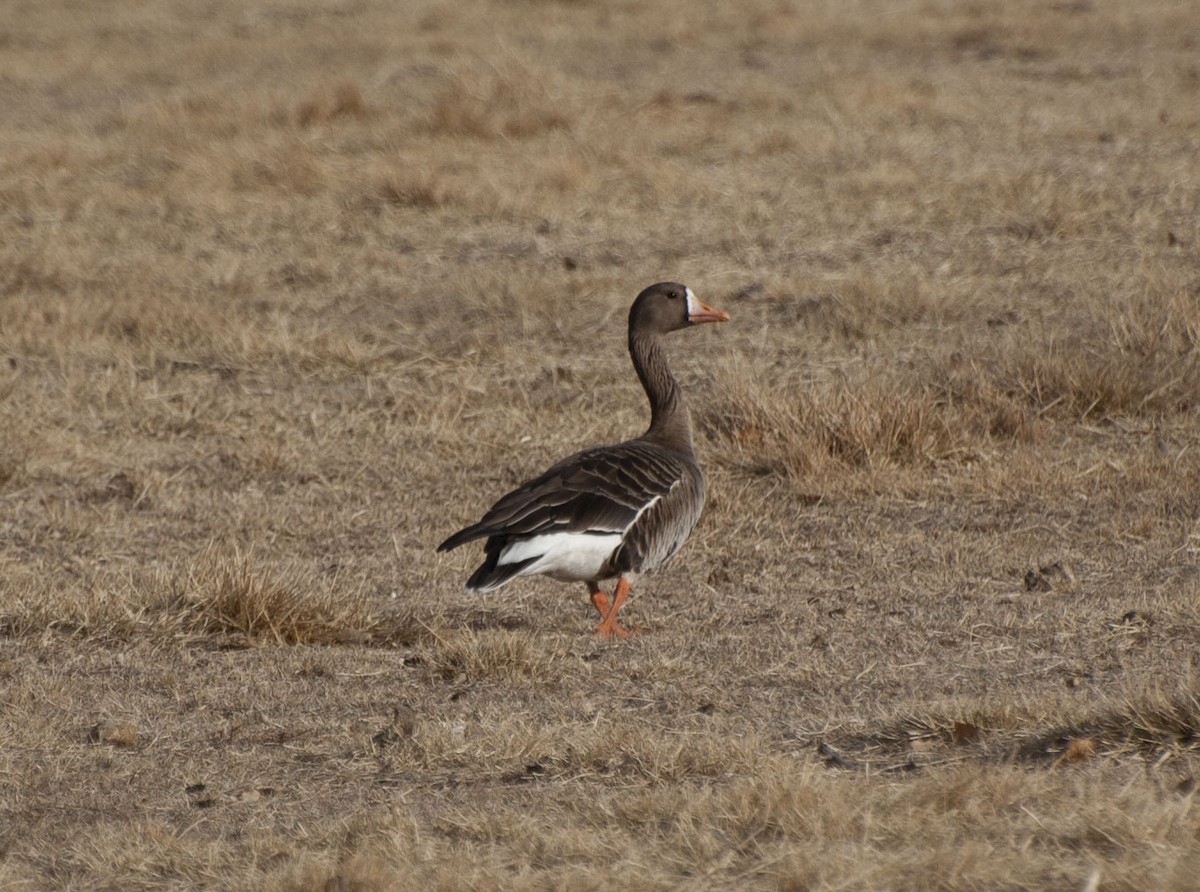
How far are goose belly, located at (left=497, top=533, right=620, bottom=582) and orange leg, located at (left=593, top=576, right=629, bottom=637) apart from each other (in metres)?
0.09

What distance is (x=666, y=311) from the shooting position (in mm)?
7805

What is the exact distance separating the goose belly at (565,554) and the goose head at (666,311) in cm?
163

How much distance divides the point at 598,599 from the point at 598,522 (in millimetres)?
492

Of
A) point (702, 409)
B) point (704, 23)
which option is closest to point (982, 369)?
point (702, 409)

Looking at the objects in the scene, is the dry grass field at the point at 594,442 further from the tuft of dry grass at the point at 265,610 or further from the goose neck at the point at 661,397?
the goose neck at the point at 661,397

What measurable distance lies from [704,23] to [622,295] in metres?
12.8

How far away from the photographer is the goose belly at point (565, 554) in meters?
6.12

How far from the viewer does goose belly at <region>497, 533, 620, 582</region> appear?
6.12 m

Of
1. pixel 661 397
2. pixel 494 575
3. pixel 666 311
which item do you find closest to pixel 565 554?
pixel 494 575

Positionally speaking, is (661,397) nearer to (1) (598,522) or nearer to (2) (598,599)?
(2) (598,599)

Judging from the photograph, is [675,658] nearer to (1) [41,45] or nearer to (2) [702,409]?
(2) [702,409]

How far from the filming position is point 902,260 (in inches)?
468

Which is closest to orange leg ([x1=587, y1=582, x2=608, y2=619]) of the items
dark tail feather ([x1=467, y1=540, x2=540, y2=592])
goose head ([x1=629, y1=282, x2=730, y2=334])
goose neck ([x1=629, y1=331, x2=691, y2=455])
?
dark tail feather ([x1=467, y1=540, x2=540, y2=592])

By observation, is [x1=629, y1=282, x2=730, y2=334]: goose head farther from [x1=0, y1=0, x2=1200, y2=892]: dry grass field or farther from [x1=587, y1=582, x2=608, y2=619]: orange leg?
[x1=587, y1=582, x2=608, y2=619]: orange leg
